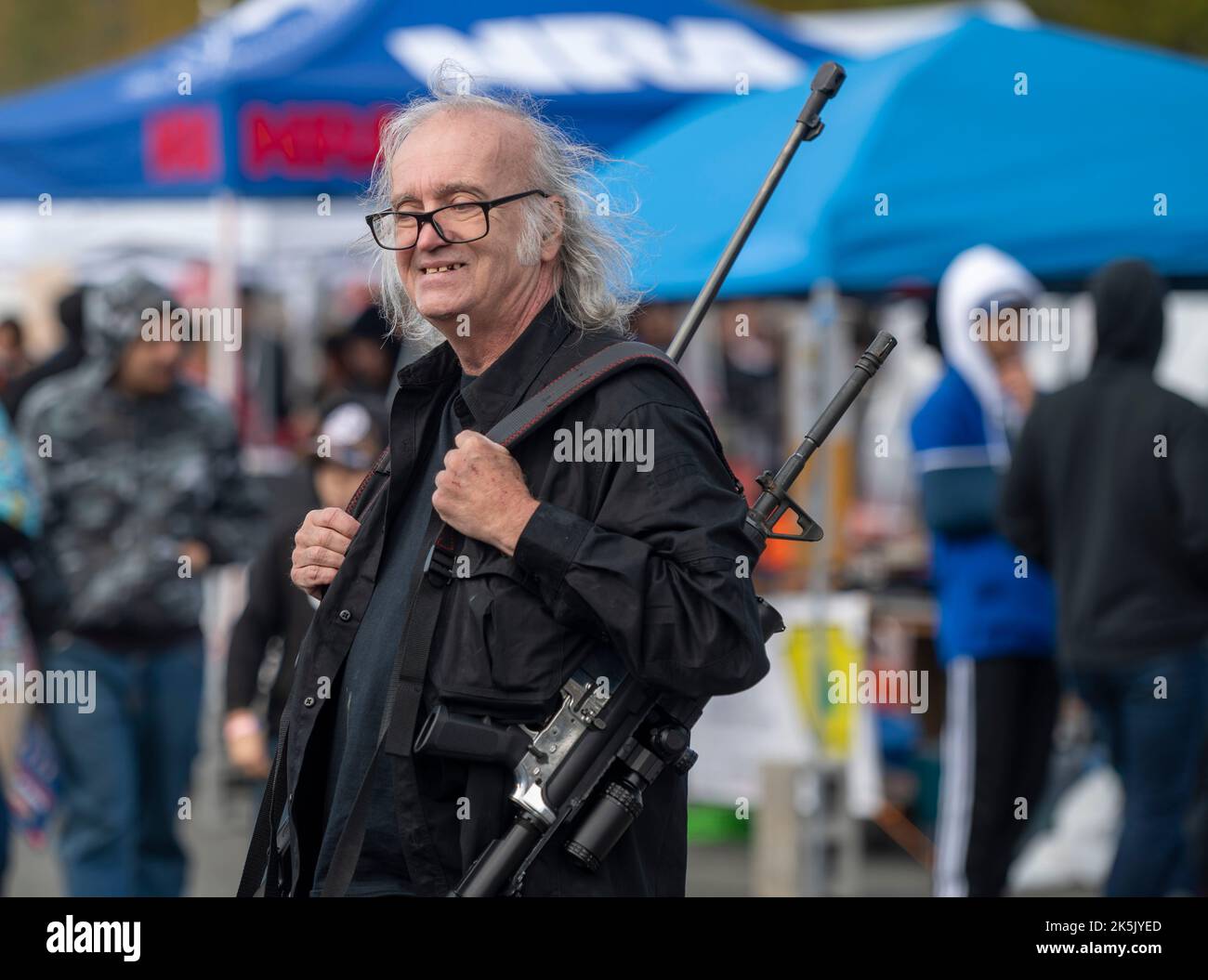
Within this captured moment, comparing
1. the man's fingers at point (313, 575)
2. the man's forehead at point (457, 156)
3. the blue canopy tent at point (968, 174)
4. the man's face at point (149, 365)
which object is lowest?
the man's fingers at point (313, 575)

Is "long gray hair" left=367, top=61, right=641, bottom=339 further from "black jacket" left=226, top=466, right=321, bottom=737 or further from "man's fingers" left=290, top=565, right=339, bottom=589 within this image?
"black jacket" left=226, top=466, right=321, bottom=737

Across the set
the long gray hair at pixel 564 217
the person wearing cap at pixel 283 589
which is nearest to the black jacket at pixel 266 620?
the person wearing cap at pixel 283 589

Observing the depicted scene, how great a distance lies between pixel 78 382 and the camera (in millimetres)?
6383

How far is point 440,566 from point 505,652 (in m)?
0.17

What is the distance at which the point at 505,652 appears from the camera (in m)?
2.73

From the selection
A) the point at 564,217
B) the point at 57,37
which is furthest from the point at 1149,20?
the point at 57,37

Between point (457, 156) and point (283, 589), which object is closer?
point (457, 156)

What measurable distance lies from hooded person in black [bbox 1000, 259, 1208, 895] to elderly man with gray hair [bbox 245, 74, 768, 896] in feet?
10.3

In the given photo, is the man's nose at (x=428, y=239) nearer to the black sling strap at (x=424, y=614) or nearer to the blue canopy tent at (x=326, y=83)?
the black sling strap at (x=424, y=614)

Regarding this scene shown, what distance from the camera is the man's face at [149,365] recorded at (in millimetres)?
6250

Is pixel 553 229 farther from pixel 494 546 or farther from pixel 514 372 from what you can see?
pixel 494 546

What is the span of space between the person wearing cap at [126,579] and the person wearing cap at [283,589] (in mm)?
285
